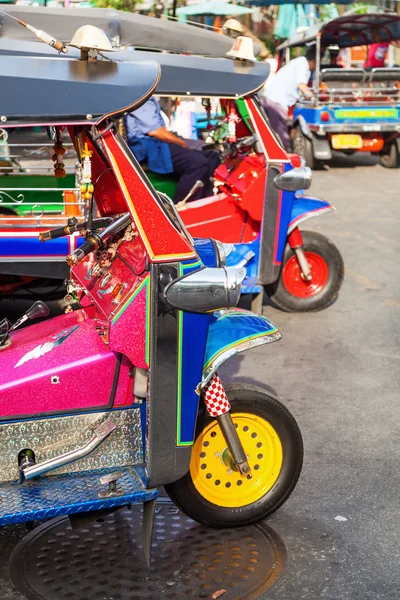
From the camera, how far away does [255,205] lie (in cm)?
654

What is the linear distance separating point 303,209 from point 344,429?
89.3 inches

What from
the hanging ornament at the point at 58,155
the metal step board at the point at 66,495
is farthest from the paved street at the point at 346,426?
the hanging ornament at the point at 58,155

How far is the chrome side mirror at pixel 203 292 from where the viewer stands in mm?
3285

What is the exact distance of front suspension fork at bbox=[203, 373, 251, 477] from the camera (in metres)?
3.52

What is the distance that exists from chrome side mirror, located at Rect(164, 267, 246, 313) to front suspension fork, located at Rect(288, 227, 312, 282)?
139 inches

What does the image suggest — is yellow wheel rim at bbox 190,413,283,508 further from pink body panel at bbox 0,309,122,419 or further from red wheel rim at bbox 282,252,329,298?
red wheel rim at bbox 282,252,329,298

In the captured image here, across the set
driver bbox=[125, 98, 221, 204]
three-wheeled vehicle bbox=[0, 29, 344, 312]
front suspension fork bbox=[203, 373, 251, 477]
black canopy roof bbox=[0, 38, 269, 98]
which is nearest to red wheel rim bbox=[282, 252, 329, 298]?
three-wheeled vehicle bbox=[0, 29, 344, 312]

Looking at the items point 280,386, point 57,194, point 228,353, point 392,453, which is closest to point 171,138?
point 57,194

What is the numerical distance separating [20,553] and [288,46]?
1512 cm

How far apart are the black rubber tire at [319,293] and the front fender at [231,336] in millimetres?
3208

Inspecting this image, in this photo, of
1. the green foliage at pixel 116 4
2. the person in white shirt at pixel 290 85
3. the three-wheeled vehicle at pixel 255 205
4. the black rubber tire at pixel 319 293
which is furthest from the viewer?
the green foliage at pixel 116 4

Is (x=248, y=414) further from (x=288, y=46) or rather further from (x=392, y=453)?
(x=288, y=46)

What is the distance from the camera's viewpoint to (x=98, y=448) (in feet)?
11.8

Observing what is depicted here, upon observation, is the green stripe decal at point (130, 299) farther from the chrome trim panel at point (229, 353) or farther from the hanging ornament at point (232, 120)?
the hanging ornament at point (232, 120)
